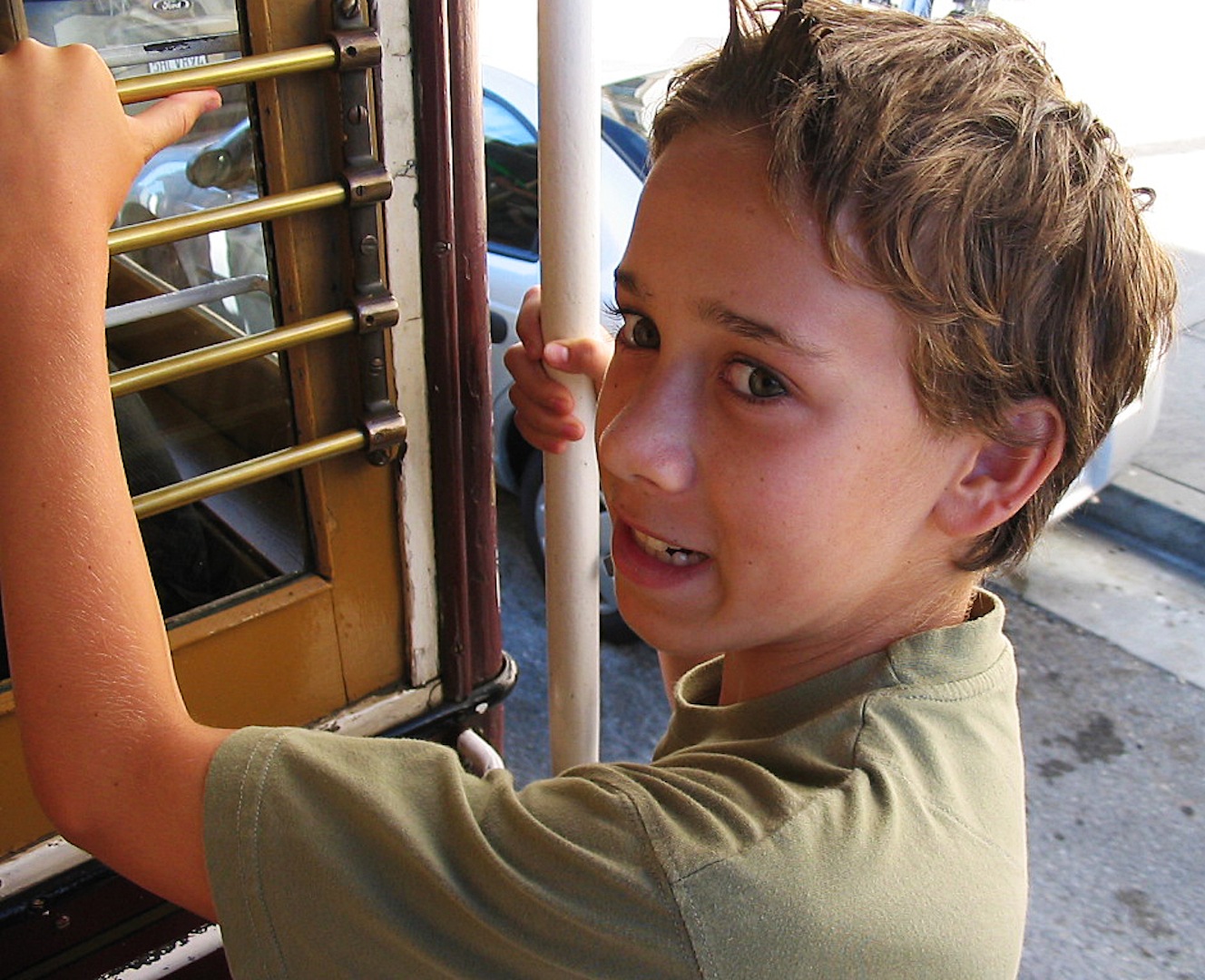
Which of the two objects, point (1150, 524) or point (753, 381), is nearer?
point (753, 381)

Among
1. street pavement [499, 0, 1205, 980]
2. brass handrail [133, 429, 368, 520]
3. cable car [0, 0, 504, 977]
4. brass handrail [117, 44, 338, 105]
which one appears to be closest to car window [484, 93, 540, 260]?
street pavement [499, 0, 1205, 980]

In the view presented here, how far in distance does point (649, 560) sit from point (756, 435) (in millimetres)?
203

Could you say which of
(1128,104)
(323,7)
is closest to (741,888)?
(323,7)

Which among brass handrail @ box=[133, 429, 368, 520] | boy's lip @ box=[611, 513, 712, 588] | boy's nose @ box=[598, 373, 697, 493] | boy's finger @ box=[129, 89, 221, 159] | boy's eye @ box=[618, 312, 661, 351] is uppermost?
boy's finger @ box=[129, 89, 221, 159]

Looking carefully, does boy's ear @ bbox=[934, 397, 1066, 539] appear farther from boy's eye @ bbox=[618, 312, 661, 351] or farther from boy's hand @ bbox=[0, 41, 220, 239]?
boy's hand @ bbox=[0, 41, 220, 239]

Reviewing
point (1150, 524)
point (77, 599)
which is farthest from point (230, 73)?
point (1150, 524)

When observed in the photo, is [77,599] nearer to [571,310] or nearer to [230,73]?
[230,73]

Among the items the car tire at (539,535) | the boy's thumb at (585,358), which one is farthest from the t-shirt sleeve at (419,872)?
the car tire at (539,535)

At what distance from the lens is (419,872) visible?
40.6 inches

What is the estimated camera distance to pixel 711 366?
1.15 metres

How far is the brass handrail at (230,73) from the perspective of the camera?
1.26 meters

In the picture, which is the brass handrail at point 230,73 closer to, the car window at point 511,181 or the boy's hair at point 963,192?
the boy's hair at point 963,192

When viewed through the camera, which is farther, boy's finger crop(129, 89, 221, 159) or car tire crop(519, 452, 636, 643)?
car tire crop(519, 452, 636, 643)

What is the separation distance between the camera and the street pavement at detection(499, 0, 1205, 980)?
313 cm
